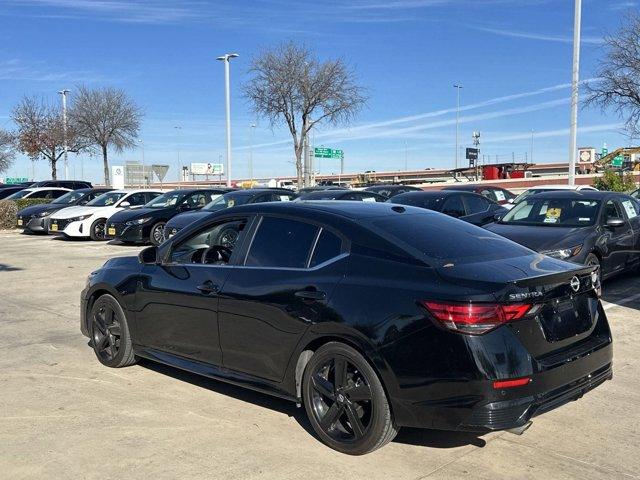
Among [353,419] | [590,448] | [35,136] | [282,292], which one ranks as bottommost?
[590,448]

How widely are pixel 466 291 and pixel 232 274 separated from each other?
1863 millimetres

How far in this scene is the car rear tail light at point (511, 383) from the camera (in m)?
3.50

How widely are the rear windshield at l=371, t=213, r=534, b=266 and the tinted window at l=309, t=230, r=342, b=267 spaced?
0.93ft

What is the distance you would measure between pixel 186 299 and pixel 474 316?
243 centimetres

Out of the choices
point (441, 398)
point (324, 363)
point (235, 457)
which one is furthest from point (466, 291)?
point (235, 457)

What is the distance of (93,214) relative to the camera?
18.6 metres

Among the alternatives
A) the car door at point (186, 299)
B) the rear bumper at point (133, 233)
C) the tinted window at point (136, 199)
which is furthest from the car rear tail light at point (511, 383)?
the tinted window at point (136, 199)

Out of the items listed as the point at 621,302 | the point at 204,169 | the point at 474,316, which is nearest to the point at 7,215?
the point at 621,302

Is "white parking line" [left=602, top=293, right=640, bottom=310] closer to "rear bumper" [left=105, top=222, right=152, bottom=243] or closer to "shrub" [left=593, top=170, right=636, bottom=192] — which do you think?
"rear bumper" [left=105, top=222, right=152, bottom=243]

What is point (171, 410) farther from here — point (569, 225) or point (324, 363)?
point (569, 225)

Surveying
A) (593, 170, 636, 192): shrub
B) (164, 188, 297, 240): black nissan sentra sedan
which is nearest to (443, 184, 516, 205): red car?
(164, 188, 297, 240): black nissan sentra sedan

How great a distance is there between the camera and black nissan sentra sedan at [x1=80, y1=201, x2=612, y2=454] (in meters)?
3.57

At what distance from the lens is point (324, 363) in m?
4.12

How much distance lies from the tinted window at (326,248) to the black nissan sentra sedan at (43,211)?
17.1 metres
